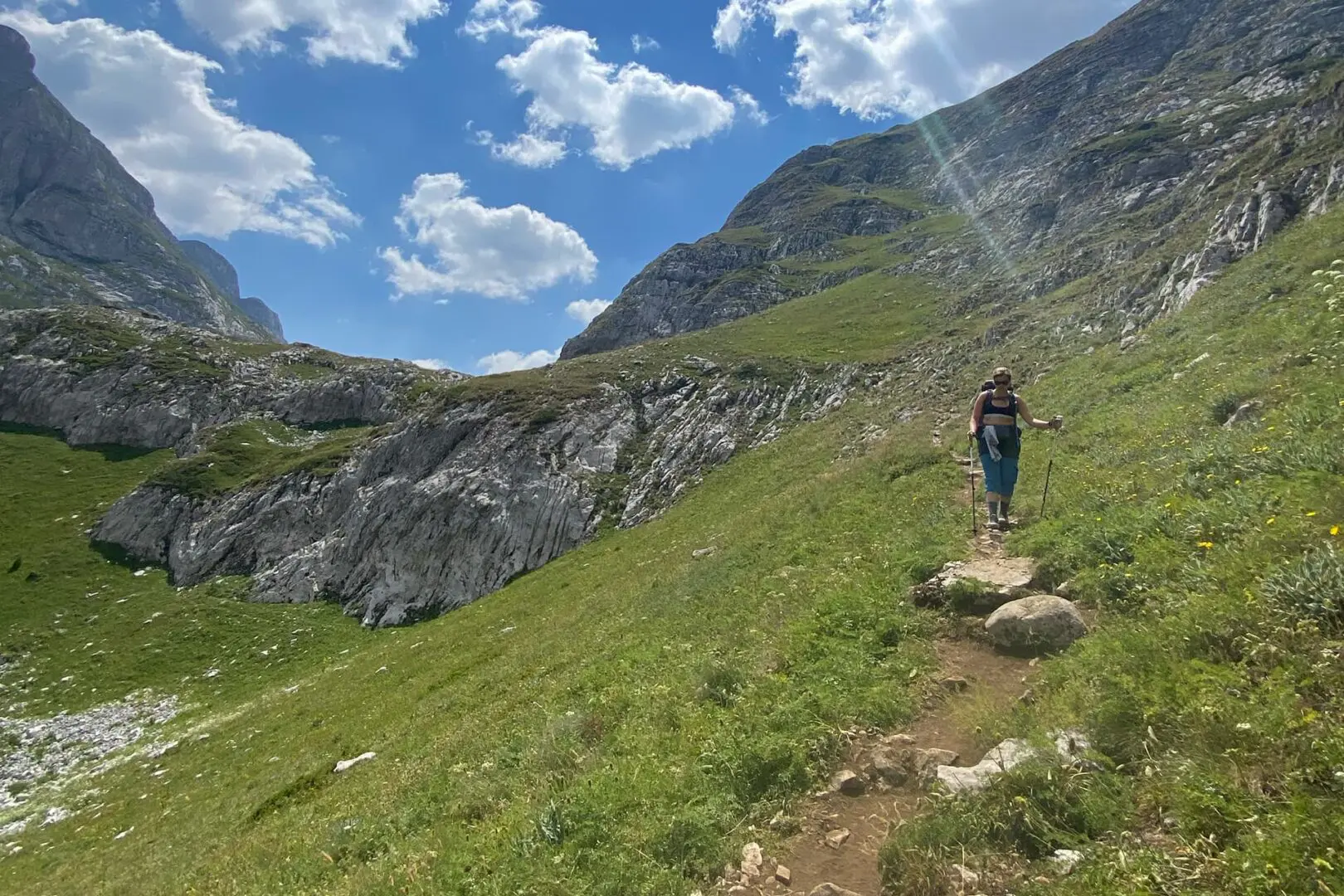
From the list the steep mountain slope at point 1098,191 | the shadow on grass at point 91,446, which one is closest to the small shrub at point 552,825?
the steep mountain slope at point 1098,191

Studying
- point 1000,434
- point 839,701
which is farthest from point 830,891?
point 1000,434

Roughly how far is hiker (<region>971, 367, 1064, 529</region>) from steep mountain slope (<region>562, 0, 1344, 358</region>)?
72.8 feet

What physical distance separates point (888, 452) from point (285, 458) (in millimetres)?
67611

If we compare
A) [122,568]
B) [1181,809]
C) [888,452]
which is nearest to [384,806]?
[1181,809]

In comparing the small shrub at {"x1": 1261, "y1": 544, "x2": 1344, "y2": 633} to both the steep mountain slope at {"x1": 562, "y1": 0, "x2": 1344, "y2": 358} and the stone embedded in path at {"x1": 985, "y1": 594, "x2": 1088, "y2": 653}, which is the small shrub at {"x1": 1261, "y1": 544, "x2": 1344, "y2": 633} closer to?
the stone embedded in path at {"x1": 985, "y1": 594, "x2": 1088, "y2": 653}

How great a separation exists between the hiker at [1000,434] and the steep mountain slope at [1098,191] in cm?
2220

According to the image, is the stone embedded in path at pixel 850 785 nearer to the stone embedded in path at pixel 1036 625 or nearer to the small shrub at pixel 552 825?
the small shrub at pixel 552 825

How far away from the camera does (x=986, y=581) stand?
10195mm

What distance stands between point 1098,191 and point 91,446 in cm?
14340

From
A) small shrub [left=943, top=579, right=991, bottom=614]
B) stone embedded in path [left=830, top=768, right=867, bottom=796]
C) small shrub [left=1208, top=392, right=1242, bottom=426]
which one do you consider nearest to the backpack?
small shrub [left=1208, top=392, right=1242, bottom=426]

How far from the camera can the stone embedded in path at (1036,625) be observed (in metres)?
8.25

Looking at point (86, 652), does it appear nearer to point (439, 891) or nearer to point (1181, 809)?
point (439, 891)

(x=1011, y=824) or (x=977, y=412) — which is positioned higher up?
(x=977, y=412)

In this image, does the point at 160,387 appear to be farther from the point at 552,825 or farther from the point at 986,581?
the point at 986,581
